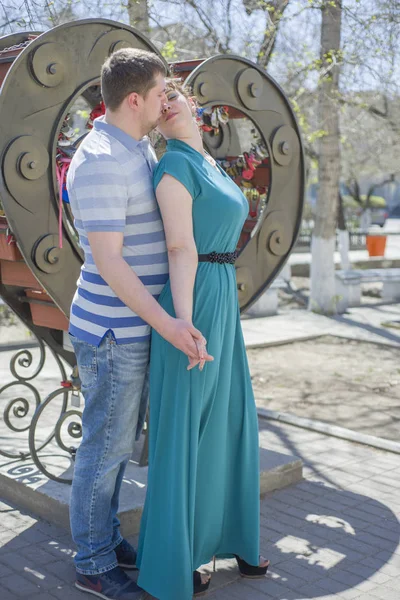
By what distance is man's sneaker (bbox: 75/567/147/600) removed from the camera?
3033 mm

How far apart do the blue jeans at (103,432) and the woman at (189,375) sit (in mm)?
89

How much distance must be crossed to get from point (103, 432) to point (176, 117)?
1.19 metres

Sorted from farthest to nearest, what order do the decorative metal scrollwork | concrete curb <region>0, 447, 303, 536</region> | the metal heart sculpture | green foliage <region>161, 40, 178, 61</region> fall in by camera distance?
green foliage <region>161, 40, 178, 61</region>, the decorative metal scrollwork, concrete curb <region>0, 447, 303, 536</region>, the metal heart sculpture

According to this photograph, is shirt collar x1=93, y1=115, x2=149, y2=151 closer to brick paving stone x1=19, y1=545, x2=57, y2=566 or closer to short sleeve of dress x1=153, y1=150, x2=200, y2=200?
short sleeve of dress x1=153, y1=150, x2=200, y2=200

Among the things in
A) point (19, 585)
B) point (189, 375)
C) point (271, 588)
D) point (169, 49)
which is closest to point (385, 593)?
point (271, 588)

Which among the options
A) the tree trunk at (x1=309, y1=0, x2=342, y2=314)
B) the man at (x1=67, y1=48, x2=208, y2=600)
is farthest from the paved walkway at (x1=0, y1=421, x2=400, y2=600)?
the tree trunk at (x1=309, y1=0, x2=342, y2=314)

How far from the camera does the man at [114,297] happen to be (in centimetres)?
272

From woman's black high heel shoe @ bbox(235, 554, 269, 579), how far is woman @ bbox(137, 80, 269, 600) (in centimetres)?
22

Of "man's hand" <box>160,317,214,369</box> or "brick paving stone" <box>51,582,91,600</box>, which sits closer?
"man's hand" <box>160,317,214,369</box>

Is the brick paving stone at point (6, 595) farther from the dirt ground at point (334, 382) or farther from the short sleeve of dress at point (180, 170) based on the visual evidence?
the dirt ground at point (334, 382)

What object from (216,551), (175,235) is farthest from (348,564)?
(175,235)

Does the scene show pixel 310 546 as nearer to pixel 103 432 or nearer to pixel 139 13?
pixel 103 432

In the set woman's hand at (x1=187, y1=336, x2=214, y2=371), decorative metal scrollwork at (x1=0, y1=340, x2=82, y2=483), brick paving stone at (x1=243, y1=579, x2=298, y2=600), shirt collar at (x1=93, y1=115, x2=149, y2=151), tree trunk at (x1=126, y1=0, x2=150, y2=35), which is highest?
tree trunk at (x1=126, y1=0, x2=150, y2=35)

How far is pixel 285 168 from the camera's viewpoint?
15.4 feet
